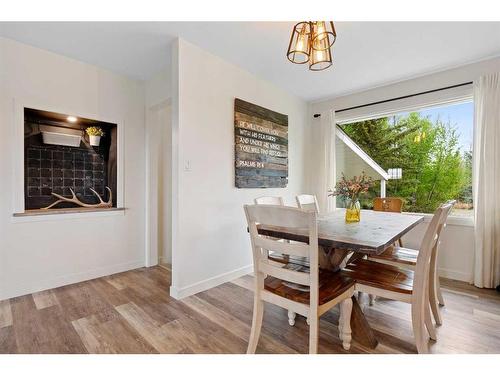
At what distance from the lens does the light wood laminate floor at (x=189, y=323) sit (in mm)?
1618

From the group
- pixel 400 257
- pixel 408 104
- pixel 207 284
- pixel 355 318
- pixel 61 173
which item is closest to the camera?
pixel 355 318

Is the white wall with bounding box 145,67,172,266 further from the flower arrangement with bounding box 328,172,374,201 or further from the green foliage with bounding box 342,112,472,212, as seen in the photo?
the green foliage with bounding box 342,112,472,212

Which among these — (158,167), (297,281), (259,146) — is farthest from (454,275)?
(158,167)

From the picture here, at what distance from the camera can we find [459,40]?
7.63ft

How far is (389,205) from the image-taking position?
302 centimetres

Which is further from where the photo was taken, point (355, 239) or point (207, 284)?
point (207, 284)

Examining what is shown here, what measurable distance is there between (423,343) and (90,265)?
3.10 metres

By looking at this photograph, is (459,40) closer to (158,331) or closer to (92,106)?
(158,331)

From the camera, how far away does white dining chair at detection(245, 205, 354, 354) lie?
50.5 inches

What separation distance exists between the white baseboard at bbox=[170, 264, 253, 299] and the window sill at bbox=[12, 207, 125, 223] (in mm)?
1253

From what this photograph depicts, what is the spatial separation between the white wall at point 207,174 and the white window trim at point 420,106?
149cm

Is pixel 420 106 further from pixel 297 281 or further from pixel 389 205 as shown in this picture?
pixel 297 281

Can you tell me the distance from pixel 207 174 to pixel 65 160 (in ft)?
5.22
